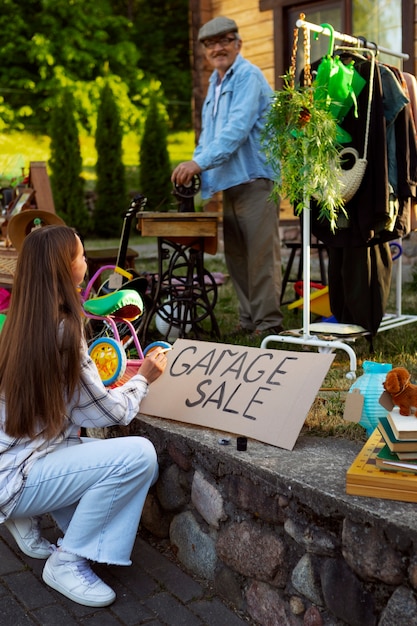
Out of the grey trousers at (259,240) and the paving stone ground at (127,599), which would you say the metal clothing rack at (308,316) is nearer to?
the grey trousers at (259,240)

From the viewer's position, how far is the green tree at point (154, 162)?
13.8 m

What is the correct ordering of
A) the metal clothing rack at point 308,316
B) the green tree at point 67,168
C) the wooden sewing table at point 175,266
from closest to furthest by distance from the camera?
1. the metal clothing rack at point 308,316
2. the wooden sewing table at point 175,266
3. the green tree at point 67,168

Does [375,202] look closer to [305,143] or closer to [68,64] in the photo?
[305,143]

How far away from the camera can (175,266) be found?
426 centimetres

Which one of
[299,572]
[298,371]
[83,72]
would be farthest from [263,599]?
[83,72]

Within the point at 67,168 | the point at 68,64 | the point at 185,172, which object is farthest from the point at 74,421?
the point at 68,64

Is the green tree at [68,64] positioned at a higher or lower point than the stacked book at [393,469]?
higher

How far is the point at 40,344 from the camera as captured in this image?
2201 millimetres

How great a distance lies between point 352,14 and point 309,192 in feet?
14.6

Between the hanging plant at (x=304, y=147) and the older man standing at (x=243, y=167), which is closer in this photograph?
the hanging plant at (x=304, y=147)

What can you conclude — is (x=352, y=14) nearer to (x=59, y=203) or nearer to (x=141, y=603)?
(x=141, y=603)

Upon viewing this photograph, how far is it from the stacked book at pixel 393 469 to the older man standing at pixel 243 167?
229 cm

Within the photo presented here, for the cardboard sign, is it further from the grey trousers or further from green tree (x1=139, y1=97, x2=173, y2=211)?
green tree (x1=139, y1=97, x2=173, y2=211)

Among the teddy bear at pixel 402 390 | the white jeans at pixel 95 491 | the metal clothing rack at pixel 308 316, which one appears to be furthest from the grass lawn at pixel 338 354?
the white jeans at pixel 95 491
